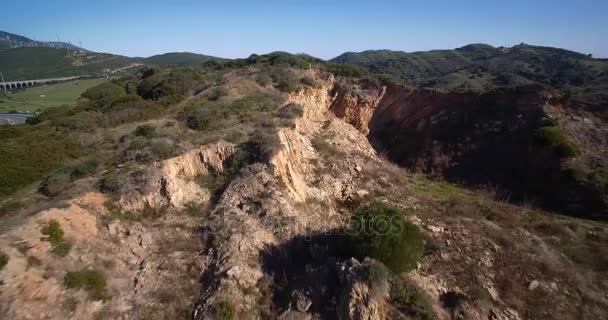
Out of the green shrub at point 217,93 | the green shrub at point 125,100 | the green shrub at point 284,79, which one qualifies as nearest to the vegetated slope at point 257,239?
the green shrub at point 125,100

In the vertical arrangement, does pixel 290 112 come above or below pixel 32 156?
above

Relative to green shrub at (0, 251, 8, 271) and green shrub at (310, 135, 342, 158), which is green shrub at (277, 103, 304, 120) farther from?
green shrub at (0, 251, 8, 271)

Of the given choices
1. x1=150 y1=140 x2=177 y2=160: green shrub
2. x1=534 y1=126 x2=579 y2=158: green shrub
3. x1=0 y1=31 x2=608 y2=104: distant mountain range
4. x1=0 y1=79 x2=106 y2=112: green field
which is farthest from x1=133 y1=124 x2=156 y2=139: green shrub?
x1=0 y1=79 x2=106 y2=112: green field

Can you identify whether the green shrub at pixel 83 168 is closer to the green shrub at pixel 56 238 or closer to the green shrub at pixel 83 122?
the green shrub at pixel 56 238

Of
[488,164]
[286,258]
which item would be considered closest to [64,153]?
[286,258]

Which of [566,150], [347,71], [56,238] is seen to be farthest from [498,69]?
[56,238]

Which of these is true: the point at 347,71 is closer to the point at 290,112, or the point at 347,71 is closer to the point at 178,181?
the point at 290,112

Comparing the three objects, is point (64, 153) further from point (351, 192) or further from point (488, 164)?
point (488, 164)
